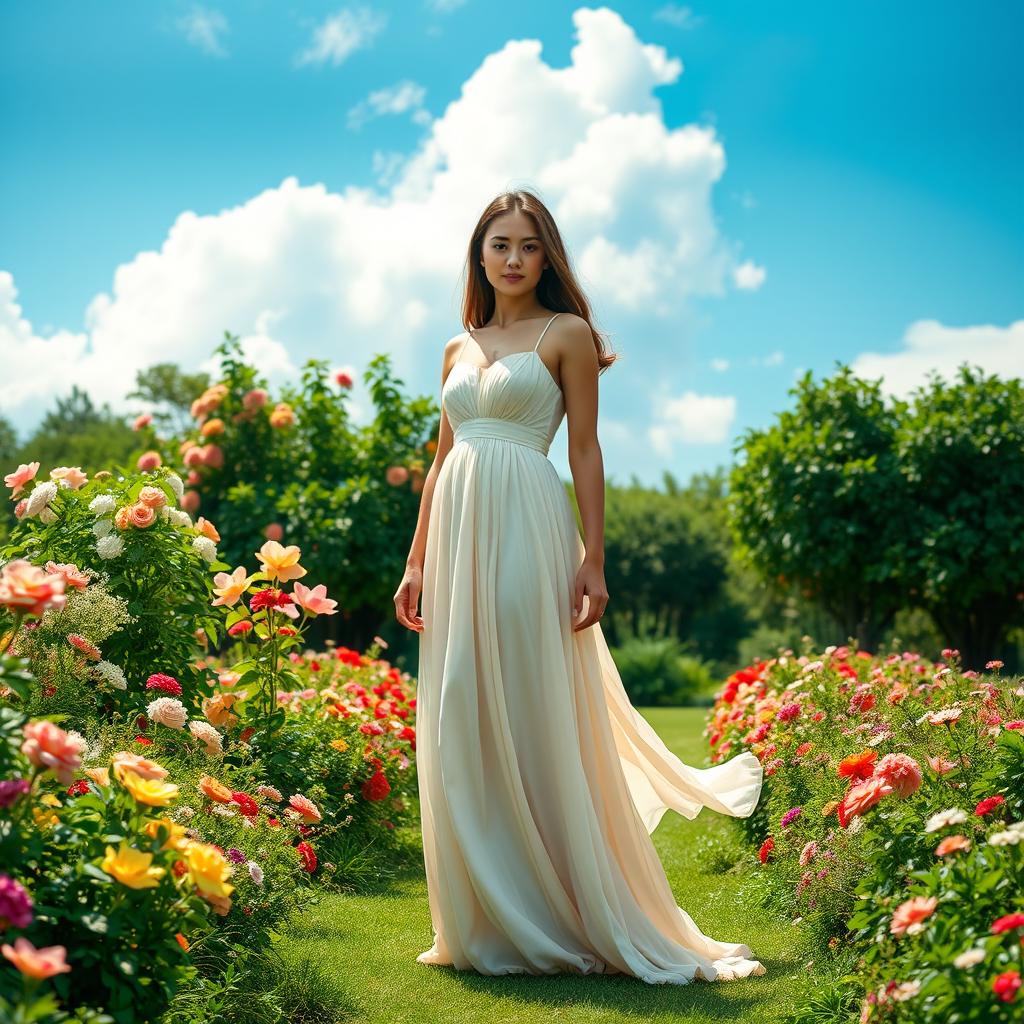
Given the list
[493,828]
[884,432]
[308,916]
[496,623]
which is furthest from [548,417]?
[884,432]

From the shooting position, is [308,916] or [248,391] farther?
[248,391]

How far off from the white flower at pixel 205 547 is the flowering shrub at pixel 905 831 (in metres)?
2.51

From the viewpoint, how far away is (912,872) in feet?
8.98

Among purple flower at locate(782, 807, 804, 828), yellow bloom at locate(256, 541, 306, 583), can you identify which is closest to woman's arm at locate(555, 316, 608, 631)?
purple flower at locate(782, 807, 804, 828)

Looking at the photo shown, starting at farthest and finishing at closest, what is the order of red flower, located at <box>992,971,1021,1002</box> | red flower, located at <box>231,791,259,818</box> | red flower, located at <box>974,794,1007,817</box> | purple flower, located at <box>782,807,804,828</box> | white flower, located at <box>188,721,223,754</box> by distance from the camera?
1. purple flower, located at <box>782,807,804,828</box>
2. white flower, located at <box>188,721,223,754</box>
3. red flower, located at <box>231,791,259,818</box>
4. red flower, located at <box>974,794,1007,817</box>
5. red flower, located at <box>992,971,1021,1002</box>

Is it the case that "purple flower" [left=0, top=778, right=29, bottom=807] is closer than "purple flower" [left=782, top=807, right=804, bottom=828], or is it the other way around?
"purple flower" [left=0, top=778, right=29, bottom=807]

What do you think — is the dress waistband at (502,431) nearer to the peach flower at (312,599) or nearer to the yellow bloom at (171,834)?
the peach flower at (312,599)

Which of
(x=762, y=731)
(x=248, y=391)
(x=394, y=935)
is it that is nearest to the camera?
(x=394, y=935)

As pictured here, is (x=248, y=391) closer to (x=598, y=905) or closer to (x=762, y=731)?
(x=762, y=731)

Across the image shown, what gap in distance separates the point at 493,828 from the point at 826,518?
10.7 metres

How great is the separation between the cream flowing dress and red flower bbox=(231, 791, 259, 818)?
24.3 inches

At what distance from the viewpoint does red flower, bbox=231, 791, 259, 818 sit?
Answer: 11.8 feet

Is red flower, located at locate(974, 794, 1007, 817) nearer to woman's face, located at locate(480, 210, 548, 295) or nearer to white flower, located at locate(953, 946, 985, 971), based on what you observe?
white flower, located at locate(953, 946, 985, 971)

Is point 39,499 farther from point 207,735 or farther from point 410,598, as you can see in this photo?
point 410,598
